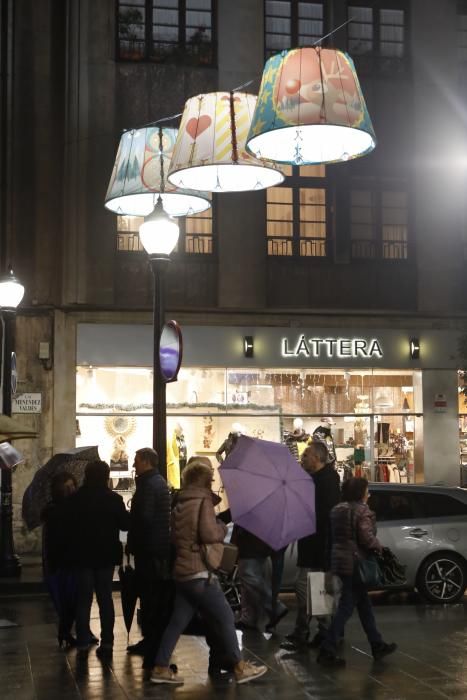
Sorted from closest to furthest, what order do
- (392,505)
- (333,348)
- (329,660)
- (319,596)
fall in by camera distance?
(329,660)
(319,596)
(392,505)
(333,348)

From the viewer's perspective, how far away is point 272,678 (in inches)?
395

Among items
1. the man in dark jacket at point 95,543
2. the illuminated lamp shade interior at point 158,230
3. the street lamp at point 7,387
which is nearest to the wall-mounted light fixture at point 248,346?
the street lamp at point 7,387

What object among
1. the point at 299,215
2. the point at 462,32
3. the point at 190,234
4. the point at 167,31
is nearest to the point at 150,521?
the point at 190,234

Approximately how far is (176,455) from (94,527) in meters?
11.6

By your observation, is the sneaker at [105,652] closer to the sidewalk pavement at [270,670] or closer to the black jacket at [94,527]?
the sidewalk pavement at [270,670]

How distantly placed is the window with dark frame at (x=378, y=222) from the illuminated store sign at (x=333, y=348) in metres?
1.86

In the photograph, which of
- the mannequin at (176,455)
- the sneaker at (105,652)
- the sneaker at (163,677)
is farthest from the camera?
the mannequin at (176,455)

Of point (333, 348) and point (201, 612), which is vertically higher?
point (333, 348)

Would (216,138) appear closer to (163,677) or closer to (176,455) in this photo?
(163,677)

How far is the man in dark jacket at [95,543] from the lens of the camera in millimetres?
10992

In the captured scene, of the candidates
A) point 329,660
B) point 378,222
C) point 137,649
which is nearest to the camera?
point 329,660

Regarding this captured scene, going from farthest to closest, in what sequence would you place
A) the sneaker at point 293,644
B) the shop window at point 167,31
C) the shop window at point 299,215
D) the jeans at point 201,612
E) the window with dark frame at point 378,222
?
the window with dark frame at point 378,222, the shop window at point 299,215, the shop window at point 167,31, the sneaker at point 293,644, the jeans at point 201,612

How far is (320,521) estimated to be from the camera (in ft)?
39.0

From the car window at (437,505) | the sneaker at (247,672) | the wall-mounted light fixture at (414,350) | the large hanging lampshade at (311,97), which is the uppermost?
the large hanging lampshade at (311,97)
